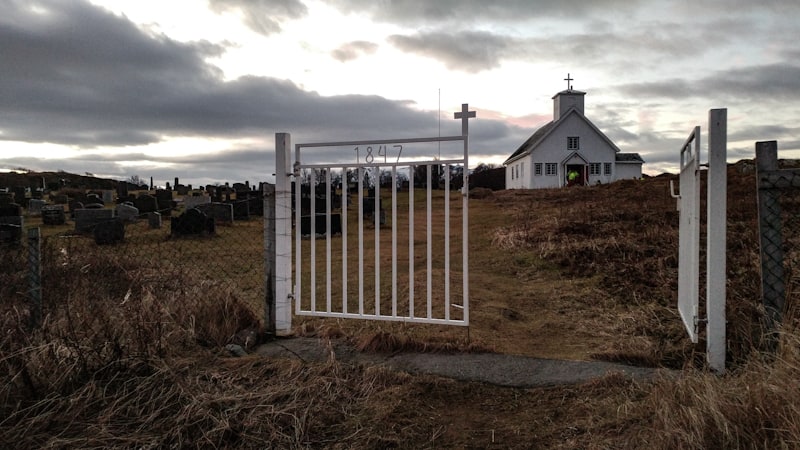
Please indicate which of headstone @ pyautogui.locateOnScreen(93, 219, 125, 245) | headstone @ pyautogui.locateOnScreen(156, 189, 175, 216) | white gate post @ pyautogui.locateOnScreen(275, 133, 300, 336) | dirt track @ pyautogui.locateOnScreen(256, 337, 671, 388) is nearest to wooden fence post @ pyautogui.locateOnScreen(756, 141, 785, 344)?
dirt track @ pyautogui.locateOnScreen(256, 337, 671, 388)

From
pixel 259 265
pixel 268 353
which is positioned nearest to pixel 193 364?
pixel 268 353

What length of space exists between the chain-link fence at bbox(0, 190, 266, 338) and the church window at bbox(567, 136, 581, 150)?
22708mm

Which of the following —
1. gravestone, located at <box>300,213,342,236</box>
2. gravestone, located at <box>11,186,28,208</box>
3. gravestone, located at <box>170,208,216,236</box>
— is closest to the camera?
gravestone, located at <box>170,208,216,236</box>

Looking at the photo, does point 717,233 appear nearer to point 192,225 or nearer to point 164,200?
point 192,225

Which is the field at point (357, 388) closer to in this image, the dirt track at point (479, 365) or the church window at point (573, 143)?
the dirt track at point (479, 365)

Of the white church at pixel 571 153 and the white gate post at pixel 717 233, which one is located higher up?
the white church at pixel 571 153

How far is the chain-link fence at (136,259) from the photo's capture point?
488 cm

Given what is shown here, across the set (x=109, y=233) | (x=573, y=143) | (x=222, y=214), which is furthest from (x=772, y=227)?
(x=573, y=143)

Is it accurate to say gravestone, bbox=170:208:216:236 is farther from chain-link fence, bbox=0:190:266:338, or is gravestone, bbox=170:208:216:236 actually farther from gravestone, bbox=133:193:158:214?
gravestone, bbox=133:193:158:214

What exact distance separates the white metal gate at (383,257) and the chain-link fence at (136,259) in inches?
33.0

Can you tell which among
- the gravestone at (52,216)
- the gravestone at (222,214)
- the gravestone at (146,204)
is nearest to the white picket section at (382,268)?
the gravestone at (222,214)

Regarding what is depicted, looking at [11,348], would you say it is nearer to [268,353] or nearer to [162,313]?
[162,313]

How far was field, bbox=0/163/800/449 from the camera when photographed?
2755 mm

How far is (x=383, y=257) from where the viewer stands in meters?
10.2
